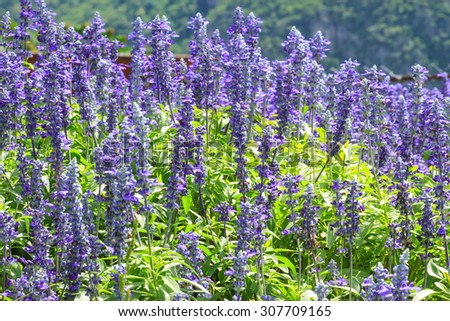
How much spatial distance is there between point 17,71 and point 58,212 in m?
1.96

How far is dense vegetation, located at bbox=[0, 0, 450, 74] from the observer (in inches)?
2982

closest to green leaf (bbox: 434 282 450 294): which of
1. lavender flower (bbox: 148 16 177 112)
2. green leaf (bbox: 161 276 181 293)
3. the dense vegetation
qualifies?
green leaf (bbox: 161 276 181 293)

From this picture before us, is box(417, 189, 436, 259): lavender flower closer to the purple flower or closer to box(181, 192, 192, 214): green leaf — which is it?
the purple flower

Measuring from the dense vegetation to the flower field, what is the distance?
6286 centimetres

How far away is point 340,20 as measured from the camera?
8225 centimetres

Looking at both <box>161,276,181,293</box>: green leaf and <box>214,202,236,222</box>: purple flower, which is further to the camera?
<box>214,202,236,222</box>: purple flower

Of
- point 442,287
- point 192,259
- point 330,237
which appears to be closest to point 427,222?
point 442,287

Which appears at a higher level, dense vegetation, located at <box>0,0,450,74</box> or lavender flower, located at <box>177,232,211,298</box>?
dense vegetation, located at <box>0,0,450,74</box>

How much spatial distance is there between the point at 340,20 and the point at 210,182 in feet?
250

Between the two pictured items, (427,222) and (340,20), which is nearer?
(427,222)

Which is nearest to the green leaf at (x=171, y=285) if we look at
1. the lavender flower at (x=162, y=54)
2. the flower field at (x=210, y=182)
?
the flower field at (x=210, y=182)

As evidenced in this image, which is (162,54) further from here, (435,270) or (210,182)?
(435,270)

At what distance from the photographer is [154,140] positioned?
26.8 feet

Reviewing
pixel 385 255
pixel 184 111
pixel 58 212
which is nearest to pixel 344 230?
pixel 385 255
